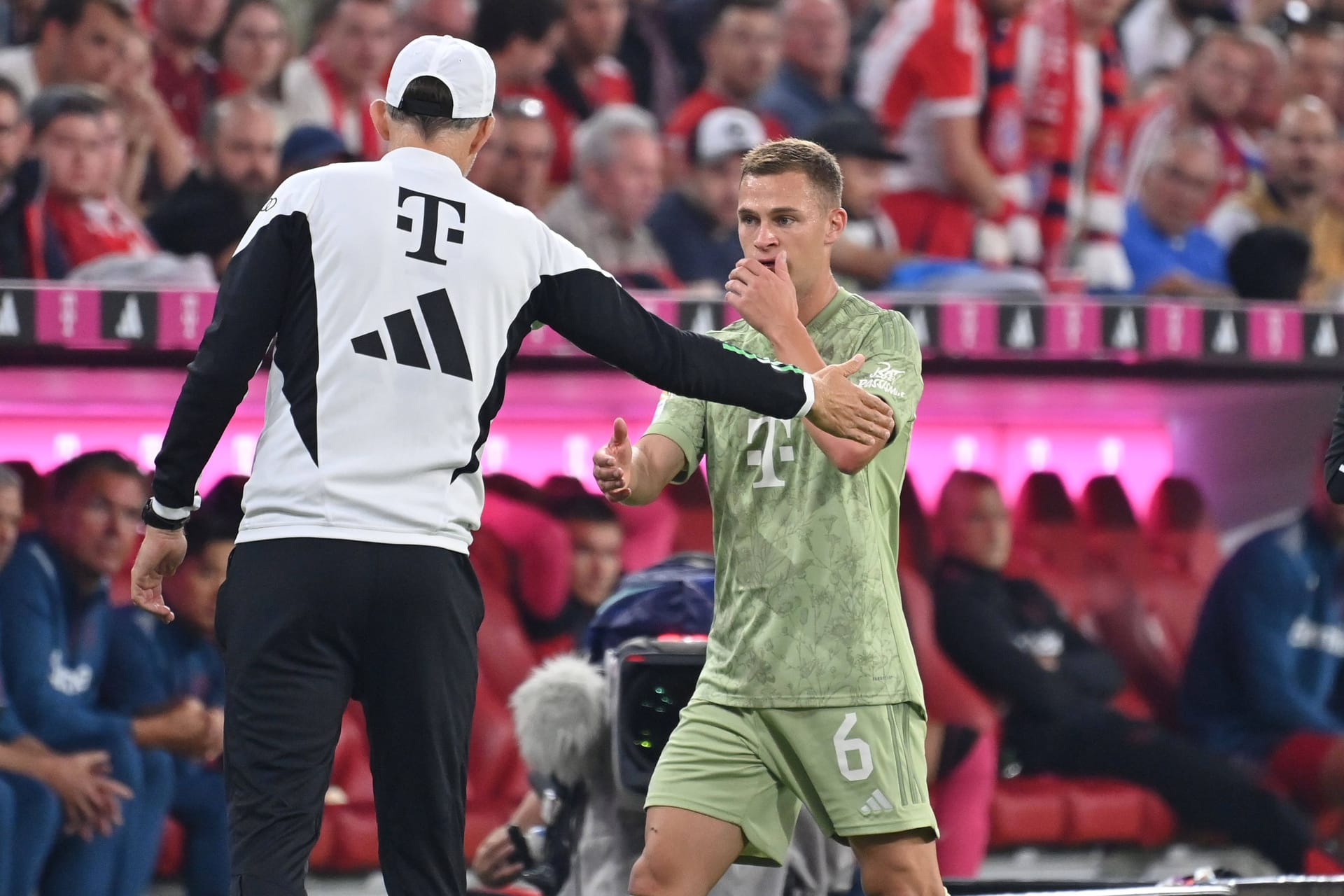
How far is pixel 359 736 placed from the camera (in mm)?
6160

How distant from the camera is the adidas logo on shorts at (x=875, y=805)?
11.5 feet

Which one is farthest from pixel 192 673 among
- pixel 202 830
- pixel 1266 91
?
pixel 1266 91

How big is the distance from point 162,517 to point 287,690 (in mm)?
350

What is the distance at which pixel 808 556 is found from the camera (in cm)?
358

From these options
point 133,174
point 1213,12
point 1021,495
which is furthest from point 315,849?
point 1213,12

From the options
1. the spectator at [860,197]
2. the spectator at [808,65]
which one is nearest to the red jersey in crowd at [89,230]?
the spectator at [860,197]

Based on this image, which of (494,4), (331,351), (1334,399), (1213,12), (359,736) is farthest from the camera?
(1213,12)

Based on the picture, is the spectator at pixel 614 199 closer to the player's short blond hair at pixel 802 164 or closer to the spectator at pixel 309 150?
the spectator at pixel 309 150

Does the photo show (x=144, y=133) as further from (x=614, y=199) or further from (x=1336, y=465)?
(x=1336, y=465)

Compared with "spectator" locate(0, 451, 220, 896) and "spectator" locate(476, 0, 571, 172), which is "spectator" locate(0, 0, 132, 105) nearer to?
"spectator" locate(476, 0, 571, 172)

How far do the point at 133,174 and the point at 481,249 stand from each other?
12.6 feet

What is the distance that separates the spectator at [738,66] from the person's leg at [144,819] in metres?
3.02

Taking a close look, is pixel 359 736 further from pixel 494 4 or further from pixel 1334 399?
pixel 1334 399

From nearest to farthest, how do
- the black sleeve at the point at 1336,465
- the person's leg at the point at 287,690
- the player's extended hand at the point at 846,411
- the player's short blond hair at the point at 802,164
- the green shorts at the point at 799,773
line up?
the person's leg at the point at 287,690, the player's extended hand at the point at 846,411, the green shorts at the point at 799,773, the player's short blond hair at the point at 802,164, the black sleeve at the point at 1336,465
